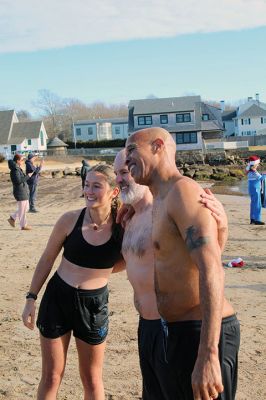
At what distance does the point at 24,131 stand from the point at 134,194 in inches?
3247

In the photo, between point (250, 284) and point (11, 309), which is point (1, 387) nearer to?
point (11, 309)

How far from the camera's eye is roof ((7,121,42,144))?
8262cm

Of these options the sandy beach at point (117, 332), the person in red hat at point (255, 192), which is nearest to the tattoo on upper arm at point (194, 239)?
the sandy beach at point (117, 332)

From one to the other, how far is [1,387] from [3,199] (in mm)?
19707

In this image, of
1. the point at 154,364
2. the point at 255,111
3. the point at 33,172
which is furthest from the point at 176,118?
the point at 154,364

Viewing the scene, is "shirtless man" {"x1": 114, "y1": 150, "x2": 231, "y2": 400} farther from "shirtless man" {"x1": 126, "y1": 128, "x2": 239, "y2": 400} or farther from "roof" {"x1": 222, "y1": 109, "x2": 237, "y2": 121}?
"roof" {"x1": 222, "y1": 109, "x2": 237, "y2": 121}

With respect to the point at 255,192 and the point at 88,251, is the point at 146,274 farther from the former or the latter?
the point at 255,192

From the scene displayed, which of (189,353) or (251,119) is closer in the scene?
(189,353)

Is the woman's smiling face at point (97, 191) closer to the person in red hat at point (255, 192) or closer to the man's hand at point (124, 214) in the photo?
the man's hand at point (124, 214)

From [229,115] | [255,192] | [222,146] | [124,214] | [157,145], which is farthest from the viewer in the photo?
[229,115]

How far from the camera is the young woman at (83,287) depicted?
3.88 m

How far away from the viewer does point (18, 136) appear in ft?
273

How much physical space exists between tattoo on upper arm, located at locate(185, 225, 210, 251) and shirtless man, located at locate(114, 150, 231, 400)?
6.2 inches

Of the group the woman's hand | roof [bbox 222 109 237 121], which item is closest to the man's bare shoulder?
the woman's hand
